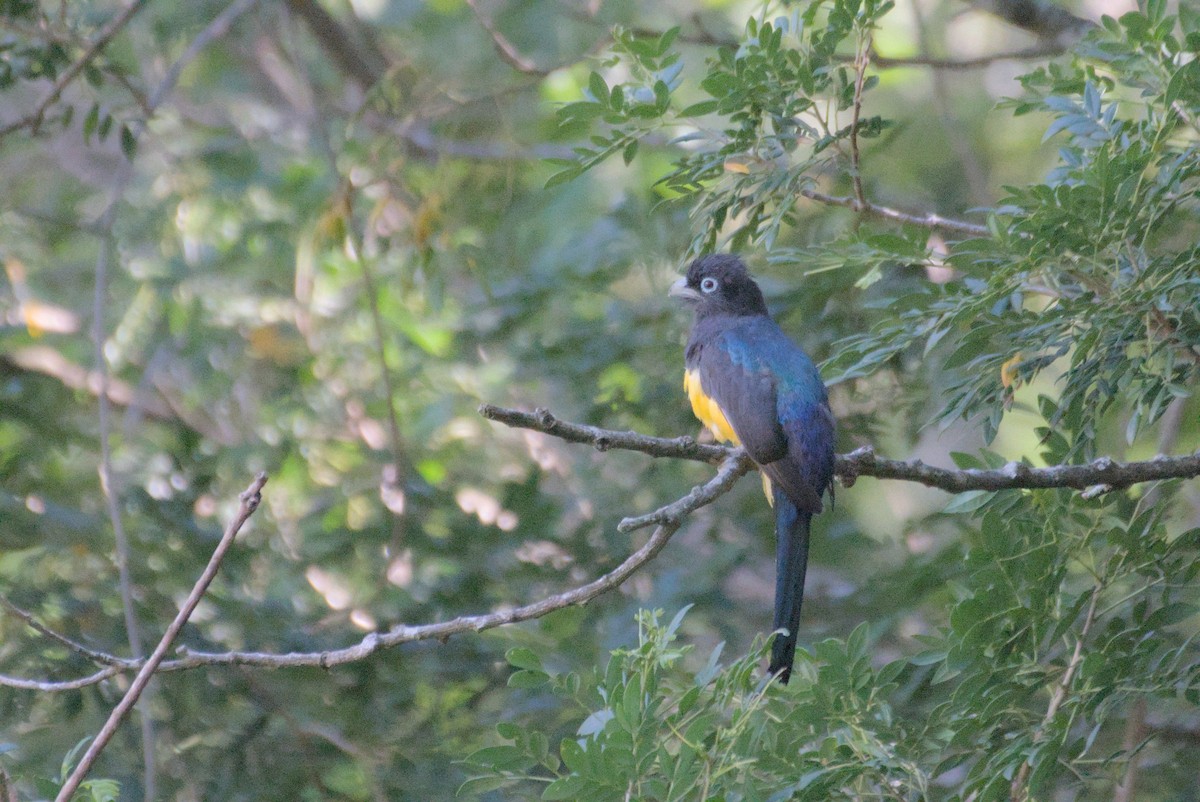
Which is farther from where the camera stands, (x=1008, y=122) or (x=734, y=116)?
(x=1008, y=122)

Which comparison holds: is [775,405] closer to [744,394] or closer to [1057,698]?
[744,394]

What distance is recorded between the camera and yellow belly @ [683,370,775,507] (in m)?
4.54

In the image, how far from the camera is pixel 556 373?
614 cm

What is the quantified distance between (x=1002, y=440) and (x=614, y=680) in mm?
7145

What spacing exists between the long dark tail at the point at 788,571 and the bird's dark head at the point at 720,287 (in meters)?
1.25

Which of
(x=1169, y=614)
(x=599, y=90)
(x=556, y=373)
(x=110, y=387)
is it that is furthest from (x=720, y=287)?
(x=110, y=387)

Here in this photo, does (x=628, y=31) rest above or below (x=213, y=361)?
above

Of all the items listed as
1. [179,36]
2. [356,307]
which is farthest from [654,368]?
[179,36]

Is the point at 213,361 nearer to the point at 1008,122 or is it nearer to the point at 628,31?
the point at 628,31

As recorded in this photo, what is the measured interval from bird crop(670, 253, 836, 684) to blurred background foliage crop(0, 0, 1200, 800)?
35 centimetres

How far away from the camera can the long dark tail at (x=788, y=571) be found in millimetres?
3654

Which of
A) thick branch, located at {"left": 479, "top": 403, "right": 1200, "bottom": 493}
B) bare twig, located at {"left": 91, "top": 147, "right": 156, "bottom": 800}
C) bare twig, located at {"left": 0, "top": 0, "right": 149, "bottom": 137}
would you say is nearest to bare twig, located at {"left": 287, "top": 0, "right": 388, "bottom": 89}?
bare twig, located at {"left": 91, "top": 147, "right": 156, "bottom": 800}

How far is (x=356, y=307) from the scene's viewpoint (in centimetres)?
741

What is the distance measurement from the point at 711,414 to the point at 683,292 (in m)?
0.79
